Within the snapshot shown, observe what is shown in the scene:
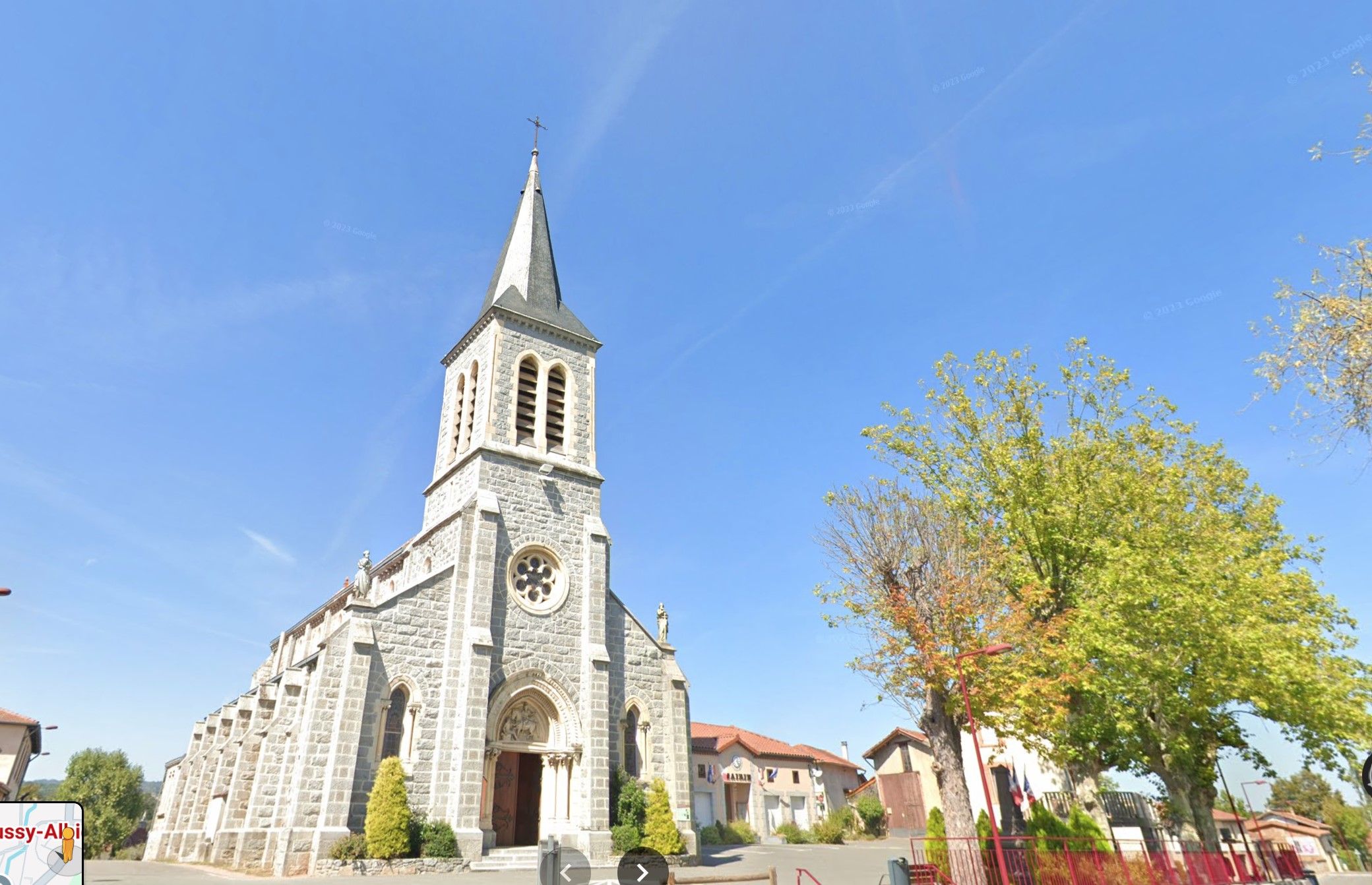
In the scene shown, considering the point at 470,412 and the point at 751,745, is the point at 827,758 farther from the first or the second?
the point at 470,412

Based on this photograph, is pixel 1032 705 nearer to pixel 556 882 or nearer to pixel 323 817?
pixel 556 882

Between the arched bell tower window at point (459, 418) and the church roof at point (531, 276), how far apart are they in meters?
2.72

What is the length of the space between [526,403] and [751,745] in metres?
23.8

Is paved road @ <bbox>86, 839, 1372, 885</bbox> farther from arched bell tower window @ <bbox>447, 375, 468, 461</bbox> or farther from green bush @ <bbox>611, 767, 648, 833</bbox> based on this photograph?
arched bell tower window @ <bbox>447, 375, 468, 461</bbox>

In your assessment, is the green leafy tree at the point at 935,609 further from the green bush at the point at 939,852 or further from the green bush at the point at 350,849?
the green bush at the point at 350,849

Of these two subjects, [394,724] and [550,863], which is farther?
[394,724]

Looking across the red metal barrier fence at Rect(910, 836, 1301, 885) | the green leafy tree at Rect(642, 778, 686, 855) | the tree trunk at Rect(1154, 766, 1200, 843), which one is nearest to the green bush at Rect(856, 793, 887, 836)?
the tree trunk at Rect(1154, 766, 1200, 843)

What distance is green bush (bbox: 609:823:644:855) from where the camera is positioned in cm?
1859

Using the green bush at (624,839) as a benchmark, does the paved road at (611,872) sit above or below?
below

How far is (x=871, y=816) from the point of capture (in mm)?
36406

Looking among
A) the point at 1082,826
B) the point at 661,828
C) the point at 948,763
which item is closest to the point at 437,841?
the point at 661,828

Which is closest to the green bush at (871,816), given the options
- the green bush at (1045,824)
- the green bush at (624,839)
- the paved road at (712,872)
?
the paved road at (712,872)

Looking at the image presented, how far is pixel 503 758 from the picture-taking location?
20.0 metres

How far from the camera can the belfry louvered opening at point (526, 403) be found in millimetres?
23244
